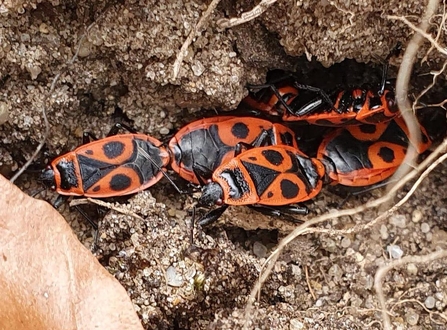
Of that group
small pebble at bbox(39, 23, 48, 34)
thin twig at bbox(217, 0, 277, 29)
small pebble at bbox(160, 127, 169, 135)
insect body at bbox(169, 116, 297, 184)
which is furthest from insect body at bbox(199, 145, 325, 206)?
small pebble at bbox(39, 23, 48, 34)

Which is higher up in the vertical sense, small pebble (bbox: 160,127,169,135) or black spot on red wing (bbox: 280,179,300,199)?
small pebble (bbox: 160,127,169,135)

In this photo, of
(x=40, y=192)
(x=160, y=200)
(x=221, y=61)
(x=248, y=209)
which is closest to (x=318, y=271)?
(x=248, y=209)

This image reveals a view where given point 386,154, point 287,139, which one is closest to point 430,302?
point 386,154

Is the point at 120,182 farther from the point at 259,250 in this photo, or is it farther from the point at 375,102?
the point at 375,102

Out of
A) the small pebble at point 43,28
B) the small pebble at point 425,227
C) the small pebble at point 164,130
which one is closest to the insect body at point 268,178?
the small pebble at point 164,130

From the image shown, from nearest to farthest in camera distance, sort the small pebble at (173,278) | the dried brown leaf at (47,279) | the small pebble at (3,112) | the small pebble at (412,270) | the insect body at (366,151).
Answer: the dried brown leaf at (47,279) < the small pebble at (173,278) < the small pebble at (3,112) < the small pebble at (412,270) < the insect body at (366,151)

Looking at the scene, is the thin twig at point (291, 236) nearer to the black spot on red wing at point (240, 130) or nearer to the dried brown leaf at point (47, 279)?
the dried brown leaf at point (47, 279)

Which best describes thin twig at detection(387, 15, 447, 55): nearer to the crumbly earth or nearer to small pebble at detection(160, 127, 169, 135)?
the crumbly earth
